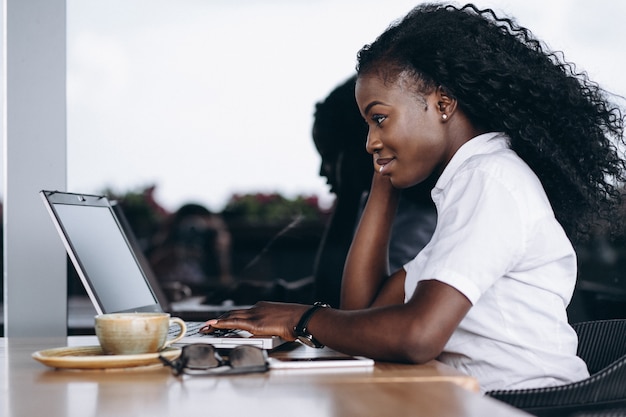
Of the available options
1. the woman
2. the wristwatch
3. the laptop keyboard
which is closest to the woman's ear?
the woman

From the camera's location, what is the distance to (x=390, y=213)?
2.28 meters

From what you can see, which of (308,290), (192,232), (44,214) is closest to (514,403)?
(44,214)

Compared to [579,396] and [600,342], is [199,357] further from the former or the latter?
[600,342]

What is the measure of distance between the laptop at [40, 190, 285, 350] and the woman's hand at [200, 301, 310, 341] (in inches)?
0.8

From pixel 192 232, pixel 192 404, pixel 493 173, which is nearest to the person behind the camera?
pixel 192 404

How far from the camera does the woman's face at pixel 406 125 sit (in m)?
1.89

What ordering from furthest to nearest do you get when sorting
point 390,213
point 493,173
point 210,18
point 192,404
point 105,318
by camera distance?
point 210,18 < point 390,213 < point 493,173 < point 105,318 < point 192,404

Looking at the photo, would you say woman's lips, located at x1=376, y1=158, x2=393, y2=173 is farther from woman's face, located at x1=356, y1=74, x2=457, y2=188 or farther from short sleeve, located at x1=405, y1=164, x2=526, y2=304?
short sleeve, located at x1=405, y1=164, x2=526, y2=304

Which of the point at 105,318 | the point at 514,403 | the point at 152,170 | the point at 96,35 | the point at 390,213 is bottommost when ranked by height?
the point at 514,403

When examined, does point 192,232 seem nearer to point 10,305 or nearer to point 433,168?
point 10,305

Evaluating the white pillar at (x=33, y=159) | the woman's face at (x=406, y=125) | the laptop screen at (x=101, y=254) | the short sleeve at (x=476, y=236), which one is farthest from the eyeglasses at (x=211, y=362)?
the white pillar at (x=33, y=159)

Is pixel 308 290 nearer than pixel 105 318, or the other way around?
pixel 105 318

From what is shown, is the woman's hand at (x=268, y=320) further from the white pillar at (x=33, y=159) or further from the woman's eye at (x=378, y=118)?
the white pillar at (x=33, y=159)

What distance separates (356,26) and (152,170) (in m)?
1.31
